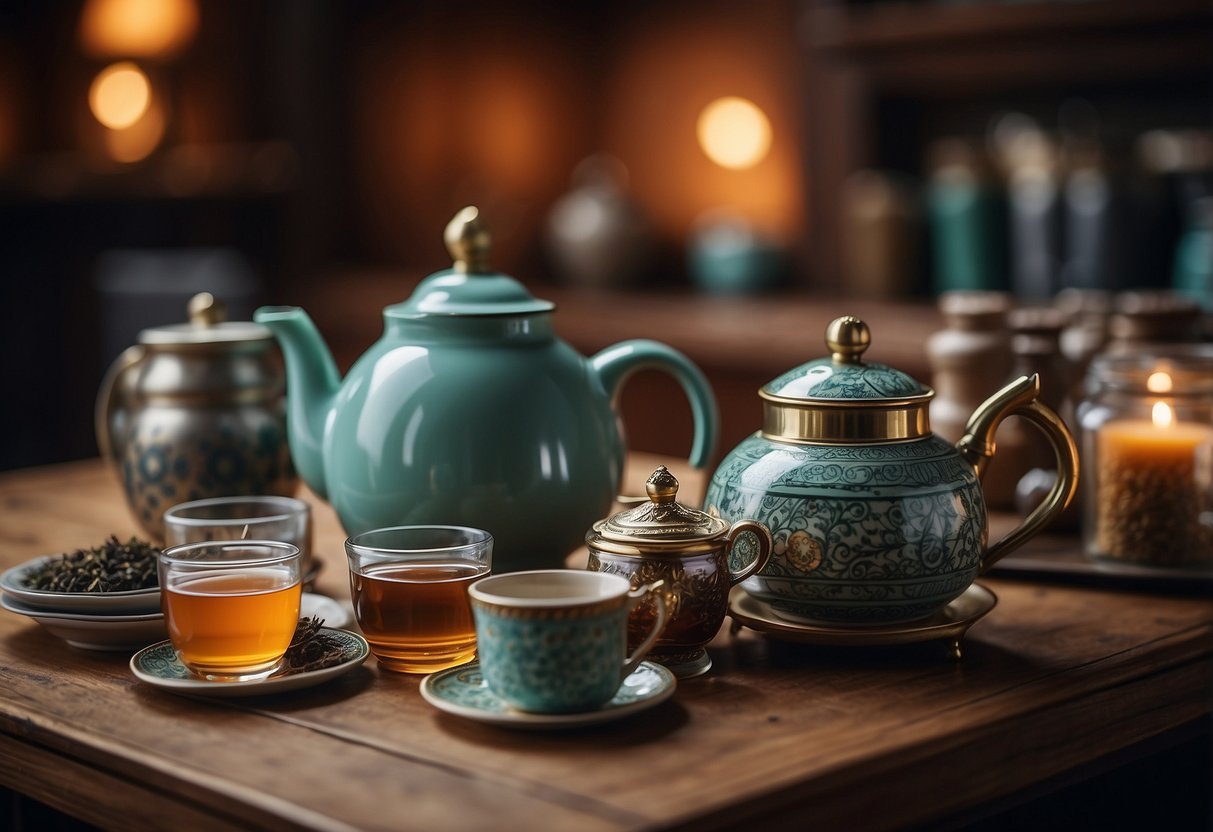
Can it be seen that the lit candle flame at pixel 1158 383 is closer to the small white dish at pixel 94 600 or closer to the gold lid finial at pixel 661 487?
the gold lid finial at pixel 661 487

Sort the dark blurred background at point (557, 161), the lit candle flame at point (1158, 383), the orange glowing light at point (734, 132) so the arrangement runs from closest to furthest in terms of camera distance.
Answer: the lit candle flame at point (1158, 383) < the dark blurred background at point (557, 161) < the orange glowing light at point (734, 132)

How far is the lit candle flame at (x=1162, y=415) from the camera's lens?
47.9 inches

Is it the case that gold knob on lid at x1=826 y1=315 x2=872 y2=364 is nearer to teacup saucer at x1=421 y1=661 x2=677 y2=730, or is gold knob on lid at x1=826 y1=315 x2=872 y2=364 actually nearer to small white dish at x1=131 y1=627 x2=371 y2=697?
teacup saucer at x1=421 y1=661 x2=677 y2=730

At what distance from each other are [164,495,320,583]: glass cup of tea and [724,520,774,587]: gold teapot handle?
32 cm

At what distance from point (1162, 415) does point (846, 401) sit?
39cm

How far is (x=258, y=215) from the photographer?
3.96m

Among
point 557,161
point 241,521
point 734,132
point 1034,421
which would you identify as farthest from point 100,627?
point 557,161

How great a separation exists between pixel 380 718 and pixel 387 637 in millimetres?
86

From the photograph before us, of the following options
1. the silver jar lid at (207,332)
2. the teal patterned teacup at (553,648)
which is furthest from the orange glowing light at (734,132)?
the teal patterned teacup at (553,648)

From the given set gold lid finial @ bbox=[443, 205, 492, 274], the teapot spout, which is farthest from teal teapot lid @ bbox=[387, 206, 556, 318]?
the teapot spout

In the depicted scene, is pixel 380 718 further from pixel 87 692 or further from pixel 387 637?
pixel 87 692

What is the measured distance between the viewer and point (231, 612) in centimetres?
92

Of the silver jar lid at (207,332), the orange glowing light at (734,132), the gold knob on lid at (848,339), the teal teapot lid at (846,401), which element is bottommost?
the teal teapot lid at (846,401)

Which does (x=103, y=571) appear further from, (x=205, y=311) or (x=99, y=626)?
(x=205, y=311)
